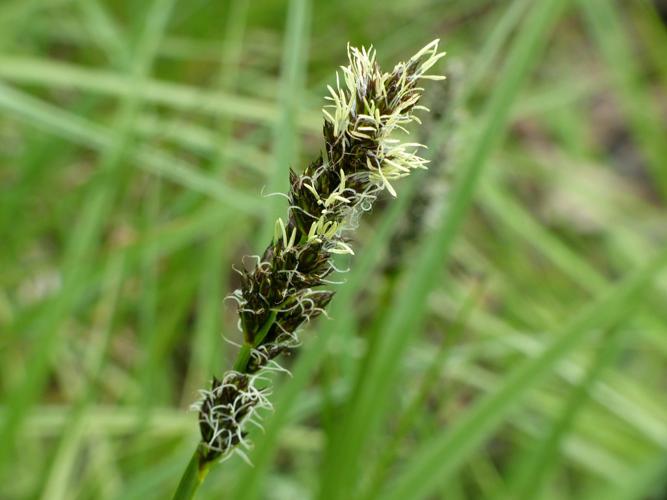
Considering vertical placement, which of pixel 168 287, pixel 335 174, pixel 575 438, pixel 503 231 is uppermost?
pixel 503 231

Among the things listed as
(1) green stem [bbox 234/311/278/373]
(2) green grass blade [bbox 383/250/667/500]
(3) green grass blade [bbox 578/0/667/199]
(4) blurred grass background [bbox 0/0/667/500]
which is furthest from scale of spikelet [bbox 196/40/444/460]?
(3) green grass blade [bbox 578/0/667/199]

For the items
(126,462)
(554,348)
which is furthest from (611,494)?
(126,462)

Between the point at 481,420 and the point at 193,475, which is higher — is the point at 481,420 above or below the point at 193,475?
above

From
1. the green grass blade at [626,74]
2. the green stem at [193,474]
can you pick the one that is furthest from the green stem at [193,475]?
the green grass blade at [626,74]

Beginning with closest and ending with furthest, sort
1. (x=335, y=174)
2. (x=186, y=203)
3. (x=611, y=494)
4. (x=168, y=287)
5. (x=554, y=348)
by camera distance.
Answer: (x=335, y=174)
(x=554, y=348)
(x=611, y=494)
(x=186, y=203)
(x=168, y=287)

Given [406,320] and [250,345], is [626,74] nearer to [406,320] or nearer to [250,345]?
[406,320]

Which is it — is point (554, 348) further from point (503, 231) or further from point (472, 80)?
point (503, 231)

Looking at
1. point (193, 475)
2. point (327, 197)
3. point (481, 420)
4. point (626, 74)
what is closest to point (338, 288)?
point (481, 420)
